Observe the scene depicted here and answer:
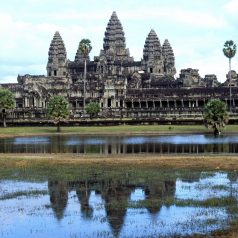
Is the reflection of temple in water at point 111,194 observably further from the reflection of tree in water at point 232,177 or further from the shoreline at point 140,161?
the shoreline at point 140,161

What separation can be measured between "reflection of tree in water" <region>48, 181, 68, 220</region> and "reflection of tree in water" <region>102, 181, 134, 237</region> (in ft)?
7.32

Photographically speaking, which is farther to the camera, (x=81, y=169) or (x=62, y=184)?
(x=81, y=169)

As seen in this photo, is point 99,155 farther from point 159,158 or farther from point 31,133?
point 31,133

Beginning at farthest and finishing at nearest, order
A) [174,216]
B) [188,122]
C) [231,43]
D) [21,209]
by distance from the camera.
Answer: [231,43] → [188,122] → [21,209] → [174,216]

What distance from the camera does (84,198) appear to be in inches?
1471

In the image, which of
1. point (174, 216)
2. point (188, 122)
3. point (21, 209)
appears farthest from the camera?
point (188, 122)

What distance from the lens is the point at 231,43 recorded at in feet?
529

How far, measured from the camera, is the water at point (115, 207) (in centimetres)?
2955

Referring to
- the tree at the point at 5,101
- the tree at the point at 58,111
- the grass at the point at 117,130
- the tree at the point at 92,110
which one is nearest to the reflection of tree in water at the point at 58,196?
the grass at the point at 117,130

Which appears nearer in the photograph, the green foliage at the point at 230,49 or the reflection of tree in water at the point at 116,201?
the reflection of tree in water at the point at 116,201

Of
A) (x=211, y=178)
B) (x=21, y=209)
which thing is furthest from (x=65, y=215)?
(x=211, y=178)

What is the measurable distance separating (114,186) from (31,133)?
7677 centimetres

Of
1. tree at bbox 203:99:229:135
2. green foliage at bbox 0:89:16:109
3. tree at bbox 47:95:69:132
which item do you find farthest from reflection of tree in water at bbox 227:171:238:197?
green foliage at bbox 0:89:16:109

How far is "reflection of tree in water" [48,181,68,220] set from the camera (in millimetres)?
33719
